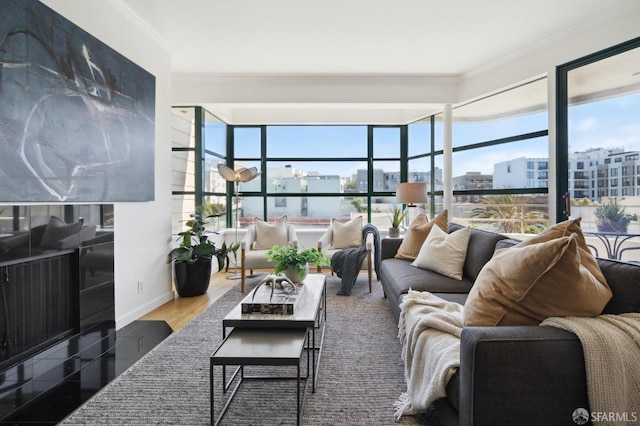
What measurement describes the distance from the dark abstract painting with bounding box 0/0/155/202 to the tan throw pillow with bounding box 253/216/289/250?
1775 millimetres

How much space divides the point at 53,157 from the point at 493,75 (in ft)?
15.2

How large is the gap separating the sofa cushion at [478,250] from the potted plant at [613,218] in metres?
1.45

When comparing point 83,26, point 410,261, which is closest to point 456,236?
point 410,261

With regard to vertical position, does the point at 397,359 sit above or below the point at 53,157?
below

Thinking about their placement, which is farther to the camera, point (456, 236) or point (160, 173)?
point (160, 173)

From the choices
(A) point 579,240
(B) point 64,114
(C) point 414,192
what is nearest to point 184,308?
(B) point 64,114

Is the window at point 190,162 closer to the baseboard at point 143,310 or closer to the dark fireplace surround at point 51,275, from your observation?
the baseboard at point 143,310

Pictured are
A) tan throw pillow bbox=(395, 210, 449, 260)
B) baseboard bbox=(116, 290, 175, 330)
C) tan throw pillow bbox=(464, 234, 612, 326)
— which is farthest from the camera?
tan throw pillow bbox=(395, 210, 449, 260)

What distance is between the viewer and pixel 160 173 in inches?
143

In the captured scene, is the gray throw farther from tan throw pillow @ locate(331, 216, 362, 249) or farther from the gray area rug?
the gray area rug

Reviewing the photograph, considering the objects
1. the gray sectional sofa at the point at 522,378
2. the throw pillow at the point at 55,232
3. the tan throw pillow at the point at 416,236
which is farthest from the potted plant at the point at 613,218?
the throw pillow at the point at 55,232

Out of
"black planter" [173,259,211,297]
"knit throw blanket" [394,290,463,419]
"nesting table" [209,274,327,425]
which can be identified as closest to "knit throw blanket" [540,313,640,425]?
"knit throw blanket" [394,290,463,419]

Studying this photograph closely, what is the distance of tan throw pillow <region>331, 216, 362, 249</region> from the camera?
15.2 ft

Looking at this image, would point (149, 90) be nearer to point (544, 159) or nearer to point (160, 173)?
point (160, 173)
